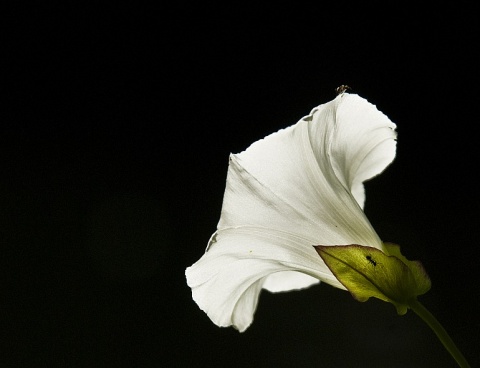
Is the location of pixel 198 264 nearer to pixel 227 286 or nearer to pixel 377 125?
pixel 227 286

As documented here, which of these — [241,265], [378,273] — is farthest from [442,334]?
[241,265]

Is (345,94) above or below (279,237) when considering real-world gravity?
above

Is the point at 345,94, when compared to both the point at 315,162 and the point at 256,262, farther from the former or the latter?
the point at 256,262

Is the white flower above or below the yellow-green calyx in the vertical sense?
above

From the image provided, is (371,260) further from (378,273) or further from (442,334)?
(442,334)

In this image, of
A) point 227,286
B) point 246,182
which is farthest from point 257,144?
point 227,286

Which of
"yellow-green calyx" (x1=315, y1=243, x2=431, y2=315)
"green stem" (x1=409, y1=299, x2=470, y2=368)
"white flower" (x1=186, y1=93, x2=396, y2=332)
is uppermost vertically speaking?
"white flower" (x1=186, y1=93, x2=396, y2=332)
